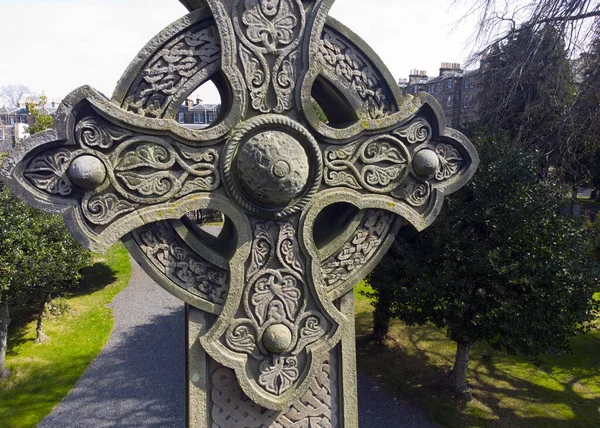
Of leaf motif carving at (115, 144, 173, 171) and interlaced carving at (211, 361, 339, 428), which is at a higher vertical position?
leaf motif carving at (115, 144, 173, 171)

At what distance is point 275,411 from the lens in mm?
3258

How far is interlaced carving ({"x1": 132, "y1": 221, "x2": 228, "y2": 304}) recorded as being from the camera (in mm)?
2951

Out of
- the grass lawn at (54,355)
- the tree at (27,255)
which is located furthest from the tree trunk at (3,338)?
the grass lawn at (54,355)

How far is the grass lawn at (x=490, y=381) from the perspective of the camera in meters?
7.65

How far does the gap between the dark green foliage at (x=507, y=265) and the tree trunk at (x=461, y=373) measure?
1147 mm

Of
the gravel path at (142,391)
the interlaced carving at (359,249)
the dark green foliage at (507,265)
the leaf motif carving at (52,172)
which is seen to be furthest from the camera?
the gravel path at (142,391)

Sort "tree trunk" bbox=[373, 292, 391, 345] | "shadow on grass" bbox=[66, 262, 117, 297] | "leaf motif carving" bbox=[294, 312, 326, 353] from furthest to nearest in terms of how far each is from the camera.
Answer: "shadow on grass" bbox=[66, 262, 117, 297] < "tree trunk" bbox=[373, 292, 391, 345] < "leaf motif carving" bbox=[294, 312, 326, 353]

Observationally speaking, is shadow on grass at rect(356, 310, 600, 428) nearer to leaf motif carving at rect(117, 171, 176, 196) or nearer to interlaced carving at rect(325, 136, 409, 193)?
interlaced carving at rect(325, 136, 409, 193)

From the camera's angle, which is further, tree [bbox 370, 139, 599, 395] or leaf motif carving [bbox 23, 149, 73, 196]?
tree [bbox 370, 139, 599, 395]

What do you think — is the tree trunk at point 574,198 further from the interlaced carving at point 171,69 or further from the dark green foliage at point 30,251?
the dark green foliage at point 30,251

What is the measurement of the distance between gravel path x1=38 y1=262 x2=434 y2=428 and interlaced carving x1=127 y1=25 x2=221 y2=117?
7088mm

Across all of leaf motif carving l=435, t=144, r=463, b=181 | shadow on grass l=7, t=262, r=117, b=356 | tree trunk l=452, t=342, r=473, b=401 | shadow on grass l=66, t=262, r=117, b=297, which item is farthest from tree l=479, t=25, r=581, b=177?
shadow on grass l=66, t=262, r=117, b=297

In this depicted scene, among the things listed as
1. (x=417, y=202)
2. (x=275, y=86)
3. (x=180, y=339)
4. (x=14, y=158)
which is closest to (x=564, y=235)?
(x=417, y=202)

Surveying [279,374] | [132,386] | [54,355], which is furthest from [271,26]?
[54,355]
